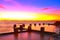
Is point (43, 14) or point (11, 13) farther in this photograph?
point (43, 14)

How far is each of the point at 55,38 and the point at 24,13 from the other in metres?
7.20

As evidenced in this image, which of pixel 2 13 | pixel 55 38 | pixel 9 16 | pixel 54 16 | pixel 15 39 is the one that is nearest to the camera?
pixel 55 38

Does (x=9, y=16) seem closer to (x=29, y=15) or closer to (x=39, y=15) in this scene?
(x=29, y=15)

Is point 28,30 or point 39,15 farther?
point 39,15

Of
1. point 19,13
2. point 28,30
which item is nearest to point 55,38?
point 28,30

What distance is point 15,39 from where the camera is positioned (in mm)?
6520

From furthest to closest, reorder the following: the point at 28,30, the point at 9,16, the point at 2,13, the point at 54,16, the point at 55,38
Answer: the point at 54,16 < the point at 9,16 < the point at 2,13 < the point at 28,30 < the point at 55,38

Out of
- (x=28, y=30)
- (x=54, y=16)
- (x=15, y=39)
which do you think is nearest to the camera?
(x=15, y=39)

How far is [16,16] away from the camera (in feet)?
38.2

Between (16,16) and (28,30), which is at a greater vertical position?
(16,16)

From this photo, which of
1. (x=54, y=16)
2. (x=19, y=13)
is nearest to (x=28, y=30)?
(x=19, y=13)

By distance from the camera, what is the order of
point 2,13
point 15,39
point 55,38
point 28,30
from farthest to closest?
point 2,13 < point 28,30 < point 15,39 < point 55,38

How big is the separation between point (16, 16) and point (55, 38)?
24.6 ft

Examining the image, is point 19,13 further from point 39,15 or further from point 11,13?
point 39,15
